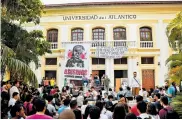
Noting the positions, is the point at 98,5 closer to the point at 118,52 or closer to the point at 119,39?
the point at 119,39

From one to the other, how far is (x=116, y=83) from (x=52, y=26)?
7714 millimetres

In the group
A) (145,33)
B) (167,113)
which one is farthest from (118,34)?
(167,113)

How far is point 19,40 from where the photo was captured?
12.5 meters

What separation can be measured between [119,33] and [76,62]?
1049cm

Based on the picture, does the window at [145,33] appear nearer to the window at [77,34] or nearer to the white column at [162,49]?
the white column at [162,49]

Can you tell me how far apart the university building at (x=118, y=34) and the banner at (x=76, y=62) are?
23.1 feet

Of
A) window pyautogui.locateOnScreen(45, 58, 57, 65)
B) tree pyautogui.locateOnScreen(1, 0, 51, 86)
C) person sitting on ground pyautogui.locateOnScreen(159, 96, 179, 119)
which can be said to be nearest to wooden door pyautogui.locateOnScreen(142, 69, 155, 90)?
window pyautogui.locateOnScreen(45, 58, 57, 65)

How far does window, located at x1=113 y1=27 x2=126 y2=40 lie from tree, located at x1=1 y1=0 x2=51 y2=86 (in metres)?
8.36

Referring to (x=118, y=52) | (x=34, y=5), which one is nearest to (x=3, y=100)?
(x=34, y=5)

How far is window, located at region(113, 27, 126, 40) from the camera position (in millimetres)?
23250

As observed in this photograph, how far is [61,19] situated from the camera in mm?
23578

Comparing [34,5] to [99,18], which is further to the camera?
[99,18]

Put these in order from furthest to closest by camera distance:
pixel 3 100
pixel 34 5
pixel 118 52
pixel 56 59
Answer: pixel 56 59 < pixel 118 52 < pixel 34 5 < pixel 3 100

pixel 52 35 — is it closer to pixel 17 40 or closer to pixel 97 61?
pixel 97 61
